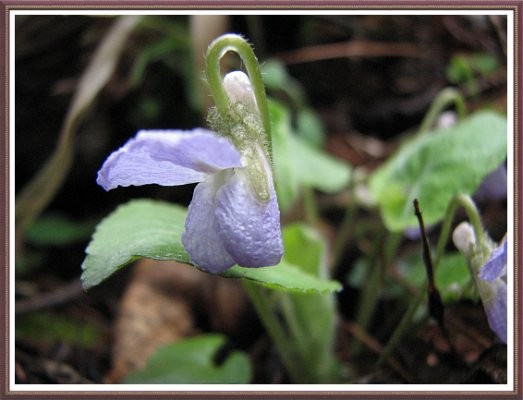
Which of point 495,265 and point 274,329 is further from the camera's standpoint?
point 274,329

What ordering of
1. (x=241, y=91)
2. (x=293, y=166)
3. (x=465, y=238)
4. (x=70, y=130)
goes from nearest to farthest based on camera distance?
(x=241, y=91) → (x=465, y=238) → (x=70, y=130) → (x=293, y=166)

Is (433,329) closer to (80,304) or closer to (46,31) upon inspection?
(80,304)

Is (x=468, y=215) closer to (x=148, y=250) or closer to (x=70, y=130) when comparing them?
(x=148, y=250)

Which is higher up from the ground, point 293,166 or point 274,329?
point 293,166

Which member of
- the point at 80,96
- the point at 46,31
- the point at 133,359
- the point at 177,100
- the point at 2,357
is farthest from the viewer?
the point at 177,100

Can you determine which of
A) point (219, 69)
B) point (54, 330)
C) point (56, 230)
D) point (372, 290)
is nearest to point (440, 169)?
point (372, 290)

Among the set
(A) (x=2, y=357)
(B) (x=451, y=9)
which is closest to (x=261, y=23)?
(B) (x=451, y=9)

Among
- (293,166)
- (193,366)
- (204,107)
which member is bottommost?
(193,366)

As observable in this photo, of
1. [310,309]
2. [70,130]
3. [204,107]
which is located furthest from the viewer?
[204,107]
